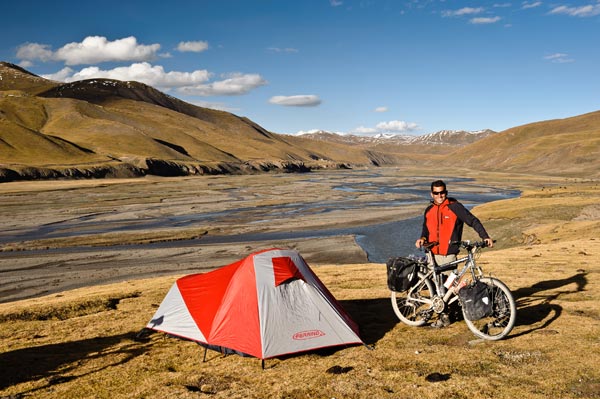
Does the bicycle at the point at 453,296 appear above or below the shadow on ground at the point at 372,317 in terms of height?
above

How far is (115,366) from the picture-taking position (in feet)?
34.0

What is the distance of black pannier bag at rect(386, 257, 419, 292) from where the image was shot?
10688 mm

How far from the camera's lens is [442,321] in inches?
444

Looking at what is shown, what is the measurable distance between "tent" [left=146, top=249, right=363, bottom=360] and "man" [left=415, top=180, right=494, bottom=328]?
9.46 ft

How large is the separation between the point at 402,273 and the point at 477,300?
70.2 inches

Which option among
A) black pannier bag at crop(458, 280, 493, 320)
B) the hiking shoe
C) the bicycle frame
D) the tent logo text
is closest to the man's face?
the bicycle frame

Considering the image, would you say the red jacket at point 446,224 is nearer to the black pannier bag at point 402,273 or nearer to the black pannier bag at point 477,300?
the black pannier bag at point 402,273

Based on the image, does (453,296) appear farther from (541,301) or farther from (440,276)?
(541,301)

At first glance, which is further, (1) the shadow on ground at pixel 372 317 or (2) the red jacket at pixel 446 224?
(1) the shadow on ground at pixel 372 317

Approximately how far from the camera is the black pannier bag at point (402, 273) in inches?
421

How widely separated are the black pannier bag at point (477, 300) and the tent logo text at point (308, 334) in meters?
3.40

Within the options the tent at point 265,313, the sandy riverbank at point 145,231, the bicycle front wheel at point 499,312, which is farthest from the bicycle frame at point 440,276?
the sandy riverbank at point 145,231

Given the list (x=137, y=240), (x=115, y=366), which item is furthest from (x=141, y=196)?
(x=115, y=366)

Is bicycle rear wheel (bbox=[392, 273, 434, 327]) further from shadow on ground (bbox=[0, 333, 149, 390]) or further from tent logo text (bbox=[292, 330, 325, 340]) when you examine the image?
shadow on ground (bbox=[0, 333, 149, 390])
